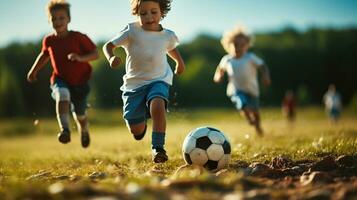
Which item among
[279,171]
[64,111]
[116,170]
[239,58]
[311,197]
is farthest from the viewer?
[239,58]

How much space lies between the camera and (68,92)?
8867mm

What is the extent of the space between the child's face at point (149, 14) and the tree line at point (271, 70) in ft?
201

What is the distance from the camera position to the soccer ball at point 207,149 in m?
6.45

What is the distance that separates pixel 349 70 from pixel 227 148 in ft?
278

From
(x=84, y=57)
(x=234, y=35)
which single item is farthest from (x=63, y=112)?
(x=234, y=35)

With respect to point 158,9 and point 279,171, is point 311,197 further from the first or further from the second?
point 158,9

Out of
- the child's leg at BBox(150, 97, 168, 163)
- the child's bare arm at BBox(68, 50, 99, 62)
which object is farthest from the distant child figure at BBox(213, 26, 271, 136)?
the child's leg at BBox(150, 97, 168, 163)

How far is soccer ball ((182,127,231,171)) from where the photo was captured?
6449mm

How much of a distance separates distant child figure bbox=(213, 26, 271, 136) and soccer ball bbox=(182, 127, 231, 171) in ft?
18.7

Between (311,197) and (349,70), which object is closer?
(311,197)

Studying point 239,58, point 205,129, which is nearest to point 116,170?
point 205,129

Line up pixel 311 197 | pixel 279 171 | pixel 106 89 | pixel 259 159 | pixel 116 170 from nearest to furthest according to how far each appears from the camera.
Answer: pixel 311 197
pixel 279 171
pixel 116 170
pixel 259 159
pixel 106 89

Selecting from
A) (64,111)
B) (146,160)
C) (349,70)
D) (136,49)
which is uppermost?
(136,49)

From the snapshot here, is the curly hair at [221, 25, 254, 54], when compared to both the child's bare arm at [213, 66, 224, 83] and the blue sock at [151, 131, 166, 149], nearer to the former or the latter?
the child's bare arm at [213, 66, 224, 83]
